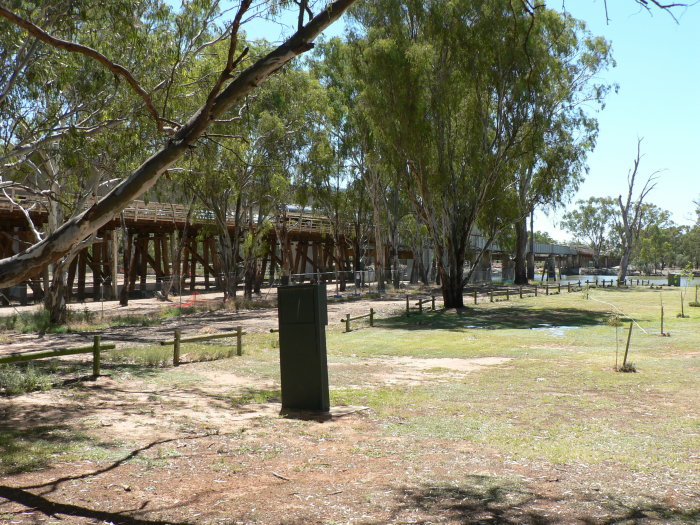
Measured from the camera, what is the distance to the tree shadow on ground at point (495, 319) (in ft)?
76.4

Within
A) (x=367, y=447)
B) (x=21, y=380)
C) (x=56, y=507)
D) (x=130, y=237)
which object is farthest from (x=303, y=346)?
(x=130, y=237)

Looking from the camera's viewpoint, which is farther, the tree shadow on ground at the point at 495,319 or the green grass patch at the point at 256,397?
the tree shadow on ground at the point at 495,319

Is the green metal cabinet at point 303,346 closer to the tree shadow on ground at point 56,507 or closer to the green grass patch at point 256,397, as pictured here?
the green grass patch at point 256,397

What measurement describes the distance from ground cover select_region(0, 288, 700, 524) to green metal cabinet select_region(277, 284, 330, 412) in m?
0.43

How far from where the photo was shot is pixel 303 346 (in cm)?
855

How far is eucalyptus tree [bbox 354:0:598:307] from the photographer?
1048 inches

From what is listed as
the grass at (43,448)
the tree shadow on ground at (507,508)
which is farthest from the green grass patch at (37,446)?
the tree shadow on ground at (507,508)

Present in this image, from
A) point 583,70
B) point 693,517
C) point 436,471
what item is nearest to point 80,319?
point 436,471

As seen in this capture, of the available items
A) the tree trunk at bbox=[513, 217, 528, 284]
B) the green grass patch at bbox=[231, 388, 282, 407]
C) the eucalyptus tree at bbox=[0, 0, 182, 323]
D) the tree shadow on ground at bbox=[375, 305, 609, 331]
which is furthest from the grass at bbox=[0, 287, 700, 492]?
the tree trunk at bbox=[513, 217, 528, 284]

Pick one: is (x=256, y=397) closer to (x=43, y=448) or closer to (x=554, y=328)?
(x=43, y=448)

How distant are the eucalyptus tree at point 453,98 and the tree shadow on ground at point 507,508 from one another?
2294 centimetres

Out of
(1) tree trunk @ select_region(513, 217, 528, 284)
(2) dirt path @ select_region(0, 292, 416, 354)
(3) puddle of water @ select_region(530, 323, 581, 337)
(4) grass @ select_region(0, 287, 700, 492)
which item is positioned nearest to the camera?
(4) grass @ select_region(0, 287, 700, 492)

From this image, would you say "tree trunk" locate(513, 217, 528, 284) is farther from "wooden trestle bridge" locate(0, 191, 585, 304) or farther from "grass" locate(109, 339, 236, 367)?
"grass" locate(109, 339, 236, 367)

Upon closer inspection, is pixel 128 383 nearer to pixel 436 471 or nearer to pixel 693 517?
pixel 436 471
